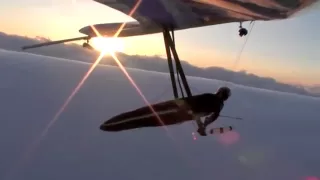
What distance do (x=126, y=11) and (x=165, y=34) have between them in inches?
34.9

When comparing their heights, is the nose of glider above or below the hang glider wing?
above

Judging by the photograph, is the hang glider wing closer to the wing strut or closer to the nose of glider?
the wing strut

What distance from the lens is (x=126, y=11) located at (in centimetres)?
862

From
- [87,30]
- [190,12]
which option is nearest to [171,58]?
[190,12]

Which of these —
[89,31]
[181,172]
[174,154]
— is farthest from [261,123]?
[89,31]

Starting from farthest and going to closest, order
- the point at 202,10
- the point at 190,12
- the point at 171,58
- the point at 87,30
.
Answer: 1. the point at 87,30
2. the point at 171,58
3. the point at 190,12
4. the point at 202,10

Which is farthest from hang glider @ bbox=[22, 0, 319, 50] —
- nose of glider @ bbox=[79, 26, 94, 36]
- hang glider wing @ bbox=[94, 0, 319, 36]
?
nose of glider @ bbox=[79, 26, 94, 36]

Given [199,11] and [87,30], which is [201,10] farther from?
[87,30]

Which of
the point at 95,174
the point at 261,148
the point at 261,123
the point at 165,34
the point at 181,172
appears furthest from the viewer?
the point at 261,123

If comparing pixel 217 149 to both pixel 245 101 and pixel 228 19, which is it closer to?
pixel 245 101

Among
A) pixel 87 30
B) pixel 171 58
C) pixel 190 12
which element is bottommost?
pixel 171 58

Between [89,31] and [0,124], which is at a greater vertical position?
[0,124]

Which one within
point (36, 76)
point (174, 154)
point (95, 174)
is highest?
point (36, 76)

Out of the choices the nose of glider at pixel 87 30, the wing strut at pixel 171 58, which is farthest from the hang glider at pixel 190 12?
the nose of glider at pixel 87 30
